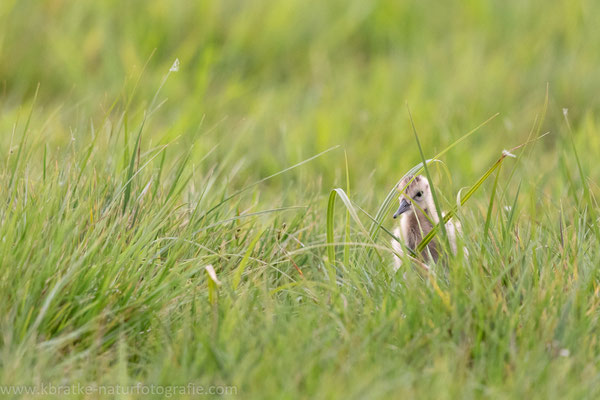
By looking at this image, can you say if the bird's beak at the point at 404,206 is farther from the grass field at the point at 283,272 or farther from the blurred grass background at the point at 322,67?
the blurred grass background at the point at 322,67

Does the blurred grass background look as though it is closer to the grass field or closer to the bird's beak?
the grass field

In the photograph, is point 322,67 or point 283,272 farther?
point 322,67

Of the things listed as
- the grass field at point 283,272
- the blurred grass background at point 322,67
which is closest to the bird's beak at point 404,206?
the grass field at point 283,272

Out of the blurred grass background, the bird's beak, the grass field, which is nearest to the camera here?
the grass field

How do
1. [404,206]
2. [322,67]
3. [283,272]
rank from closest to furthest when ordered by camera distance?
[283,272]
[404,206]
[322,67]

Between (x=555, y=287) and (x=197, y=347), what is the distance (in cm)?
113

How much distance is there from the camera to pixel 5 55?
6.30 meters

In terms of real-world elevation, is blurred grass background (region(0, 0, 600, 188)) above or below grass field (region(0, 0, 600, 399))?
below

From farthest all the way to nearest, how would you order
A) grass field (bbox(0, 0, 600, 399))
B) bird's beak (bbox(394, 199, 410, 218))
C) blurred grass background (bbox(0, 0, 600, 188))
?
blurred grass background (bbox(0, 0, 600, 188))
bird's beak (bbox(394, 199, 410, 218))
grass field (bbox(0, 0, 600, 399))

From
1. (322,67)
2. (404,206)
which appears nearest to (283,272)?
(404,206)

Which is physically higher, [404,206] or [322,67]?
[404,206]

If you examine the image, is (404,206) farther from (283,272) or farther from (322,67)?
(322,67)

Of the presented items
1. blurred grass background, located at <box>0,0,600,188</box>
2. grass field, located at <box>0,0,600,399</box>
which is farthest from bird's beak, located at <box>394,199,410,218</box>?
blurred grass background, located at <box>0,0,600,188</box>

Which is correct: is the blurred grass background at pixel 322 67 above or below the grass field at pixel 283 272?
below
